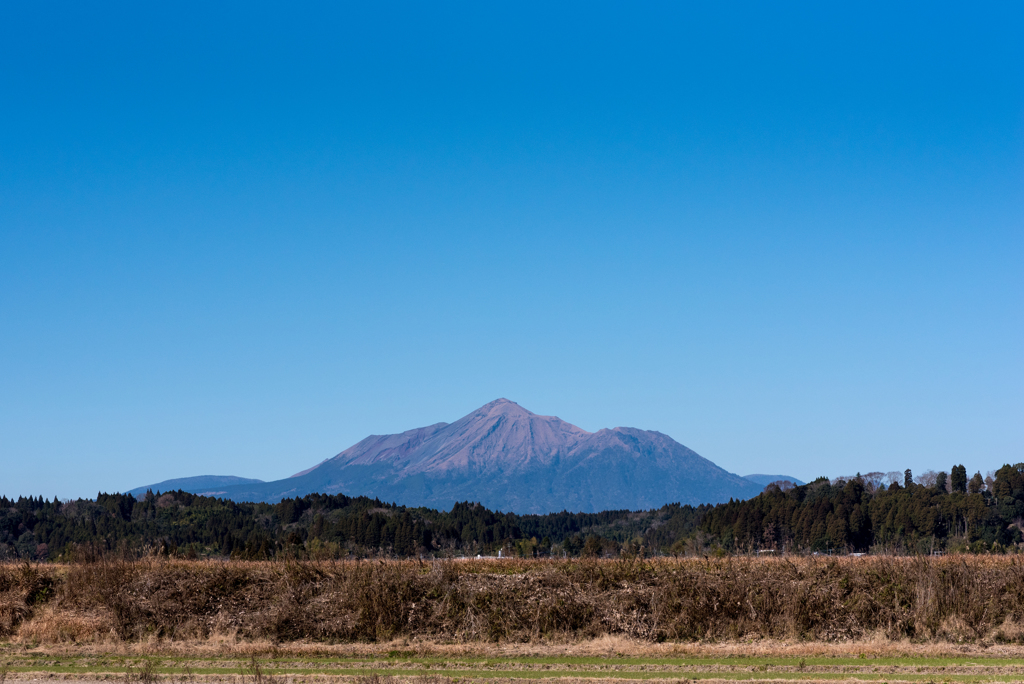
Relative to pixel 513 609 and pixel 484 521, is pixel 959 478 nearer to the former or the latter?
pixel 484 521

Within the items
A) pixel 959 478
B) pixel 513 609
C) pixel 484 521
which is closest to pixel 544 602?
pixel 513 609

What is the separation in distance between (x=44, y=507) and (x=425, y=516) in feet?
222

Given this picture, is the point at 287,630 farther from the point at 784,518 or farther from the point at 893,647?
the point at 784,518

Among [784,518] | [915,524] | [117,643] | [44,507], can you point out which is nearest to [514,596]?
[117,643]

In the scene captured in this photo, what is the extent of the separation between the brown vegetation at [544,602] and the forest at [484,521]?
181 feet

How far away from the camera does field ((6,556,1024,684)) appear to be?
26.6 meters

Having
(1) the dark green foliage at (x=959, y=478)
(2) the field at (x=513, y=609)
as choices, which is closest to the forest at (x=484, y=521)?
(1) the dark green foliage at (x=959, y=478)

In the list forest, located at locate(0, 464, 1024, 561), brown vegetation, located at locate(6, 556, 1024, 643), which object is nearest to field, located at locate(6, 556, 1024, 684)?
brown vegetation, located at locate(6, 556, 1024, 643)

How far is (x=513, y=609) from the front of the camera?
98.4 ft

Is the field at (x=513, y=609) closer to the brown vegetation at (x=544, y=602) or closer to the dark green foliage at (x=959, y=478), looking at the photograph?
the brown vegetation at (x=544, y=602)

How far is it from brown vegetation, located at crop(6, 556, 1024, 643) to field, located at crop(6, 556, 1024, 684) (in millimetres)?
45

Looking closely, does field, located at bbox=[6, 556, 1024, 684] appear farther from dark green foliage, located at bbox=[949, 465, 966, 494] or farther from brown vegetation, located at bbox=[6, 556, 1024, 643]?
dark green foliage, located at bbox=[949, 465, 966, 494]

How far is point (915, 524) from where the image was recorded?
114 metres

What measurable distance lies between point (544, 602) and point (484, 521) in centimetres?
14602
